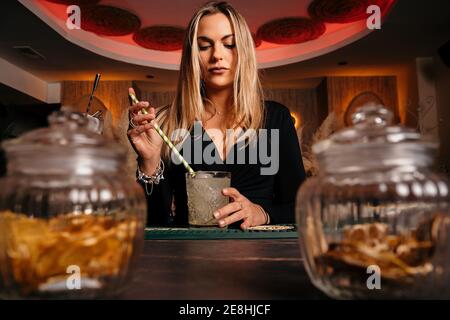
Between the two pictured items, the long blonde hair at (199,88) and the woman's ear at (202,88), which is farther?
the woman's ear at (202,88)

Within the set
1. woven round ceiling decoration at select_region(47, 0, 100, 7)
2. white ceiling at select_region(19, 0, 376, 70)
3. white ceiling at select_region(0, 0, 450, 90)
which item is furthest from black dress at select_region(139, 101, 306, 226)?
woven round ceiling decoration at select_region(47, 0, 100, 7)

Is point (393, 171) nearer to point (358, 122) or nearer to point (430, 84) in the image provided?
point (358, 122)

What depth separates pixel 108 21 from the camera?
5.16 meters

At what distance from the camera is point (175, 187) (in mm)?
1584

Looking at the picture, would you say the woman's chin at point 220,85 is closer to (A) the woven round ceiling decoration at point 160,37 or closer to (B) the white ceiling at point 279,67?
(B) the white ceiling at point 279,67

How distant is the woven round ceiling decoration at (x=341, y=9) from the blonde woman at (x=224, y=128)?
3459 millimetres

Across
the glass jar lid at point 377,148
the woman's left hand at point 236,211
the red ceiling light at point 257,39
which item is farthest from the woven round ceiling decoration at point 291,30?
the glass jar lid at point 377,148

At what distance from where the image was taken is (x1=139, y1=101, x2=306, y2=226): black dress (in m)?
1.49

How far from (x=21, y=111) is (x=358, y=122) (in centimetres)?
378

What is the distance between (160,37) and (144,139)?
480cm

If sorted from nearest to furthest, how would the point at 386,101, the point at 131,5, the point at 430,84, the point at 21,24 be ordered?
the point at 21,24 → the point at 131,5 → the point at 430,84 → the point at 386,101

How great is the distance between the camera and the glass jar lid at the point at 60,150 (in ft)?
1.11

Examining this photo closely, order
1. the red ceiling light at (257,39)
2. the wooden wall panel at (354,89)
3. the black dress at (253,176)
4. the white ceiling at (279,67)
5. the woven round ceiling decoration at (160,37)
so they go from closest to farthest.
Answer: the black dress at (253,176), the white ceiling at (279,67), the woven round ceiling decoration at (160,37), the red ceiling light at (257,39), the wooden wall panel at (354,89)
